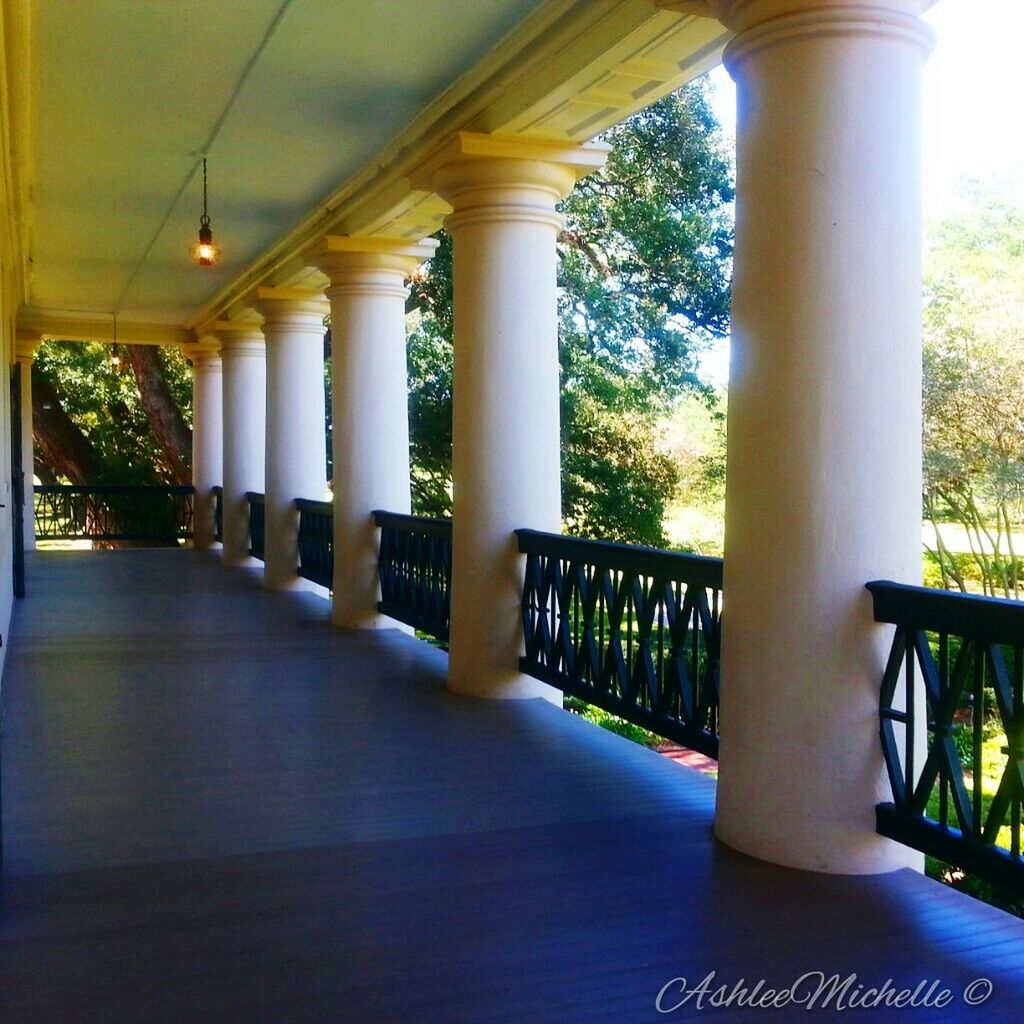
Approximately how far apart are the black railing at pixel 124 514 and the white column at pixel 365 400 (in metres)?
11.9

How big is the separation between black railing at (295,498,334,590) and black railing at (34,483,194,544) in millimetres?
9189

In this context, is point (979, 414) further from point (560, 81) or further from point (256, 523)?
point (560, 81)

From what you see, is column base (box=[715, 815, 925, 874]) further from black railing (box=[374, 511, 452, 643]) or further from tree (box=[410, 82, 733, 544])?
tree (box=[410, 82, 733, 544])

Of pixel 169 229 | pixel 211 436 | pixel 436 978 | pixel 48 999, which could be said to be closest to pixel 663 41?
pixel 436 978

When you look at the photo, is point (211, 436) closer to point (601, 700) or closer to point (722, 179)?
point (722, 179)

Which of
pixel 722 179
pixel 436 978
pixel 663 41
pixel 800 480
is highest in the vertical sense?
pixel 722 179

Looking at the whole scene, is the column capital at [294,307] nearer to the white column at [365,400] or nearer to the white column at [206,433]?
the white column at [365,400]

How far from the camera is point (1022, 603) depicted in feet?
12.3

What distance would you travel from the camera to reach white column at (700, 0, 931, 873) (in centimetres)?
429

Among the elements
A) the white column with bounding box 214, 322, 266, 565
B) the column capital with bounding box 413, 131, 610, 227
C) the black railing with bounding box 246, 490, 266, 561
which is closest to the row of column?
the column capital with bounding box 413, 131, 610, 227

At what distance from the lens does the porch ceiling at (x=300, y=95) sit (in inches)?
237

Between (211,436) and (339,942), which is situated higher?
(211,436)

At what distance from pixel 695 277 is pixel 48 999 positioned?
1541cm

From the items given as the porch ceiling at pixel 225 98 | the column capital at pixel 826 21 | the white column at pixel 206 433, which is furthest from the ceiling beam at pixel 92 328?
the column capital at pixel 826 21
